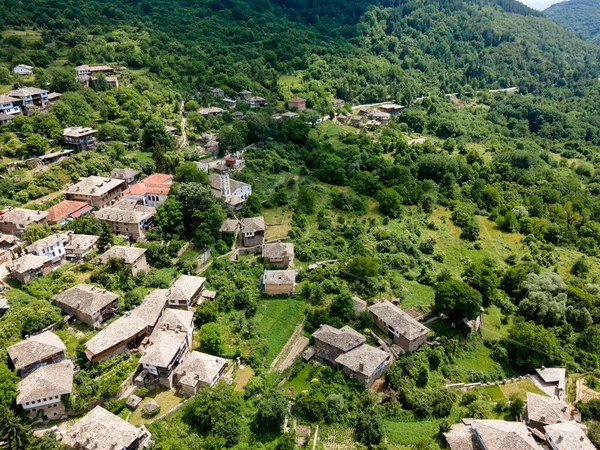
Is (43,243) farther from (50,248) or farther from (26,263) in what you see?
(26,263)

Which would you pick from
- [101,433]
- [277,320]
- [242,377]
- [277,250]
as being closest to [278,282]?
[277,320]

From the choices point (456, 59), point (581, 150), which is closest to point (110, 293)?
point (581, 150)

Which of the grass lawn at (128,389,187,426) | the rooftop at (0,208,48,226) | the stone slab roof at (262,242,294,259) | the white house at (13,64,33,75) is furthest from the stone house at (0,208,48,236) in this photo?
the white house at (13,64,33,75)

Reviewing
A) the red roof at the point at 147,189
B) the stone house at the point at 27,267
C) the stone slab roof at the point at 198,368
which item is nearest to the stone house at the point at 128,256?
the stone house at the point at 27,267

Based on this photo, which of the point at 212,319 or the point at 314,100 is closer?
the point at 212,319

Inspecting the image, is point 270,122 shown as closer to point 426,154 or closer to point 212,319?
point 426,154
